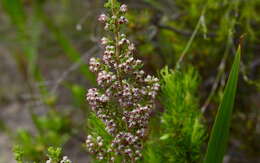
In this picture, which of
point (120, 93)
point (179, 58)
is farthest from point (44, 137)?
point (120, 93)

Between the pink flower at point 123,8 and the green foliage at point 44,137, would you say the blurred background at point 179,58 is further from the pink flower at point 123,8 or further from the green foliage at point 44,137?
the pink flower at point 123,8

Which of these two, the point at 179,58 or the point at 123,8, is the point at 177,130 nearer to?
the point at 123,8

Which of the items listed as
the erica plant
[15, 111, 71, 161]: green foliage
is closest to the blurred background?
[15, 111, 71, 161]: green foliage

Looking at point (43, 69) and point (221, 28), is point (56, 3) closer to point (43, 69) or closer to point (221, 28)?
point (43, 69)

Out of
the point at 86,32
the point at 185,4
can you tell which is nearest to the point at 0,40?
the point at 86,32

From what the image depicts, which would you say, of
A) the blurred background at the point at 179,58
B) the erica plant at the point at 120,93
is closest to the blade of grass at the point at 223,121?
the erica plant at the point at 120,93

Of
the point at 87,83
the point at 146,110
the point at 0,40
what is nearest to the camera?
the point at 146,110

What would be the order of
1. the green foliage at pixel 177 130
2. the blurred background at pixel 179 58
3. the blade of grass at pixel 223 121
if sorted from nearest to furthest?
the blade of grass at pixel 223 121, the green foliage at pixel 177 130, the blurred background at pixel 179 58
